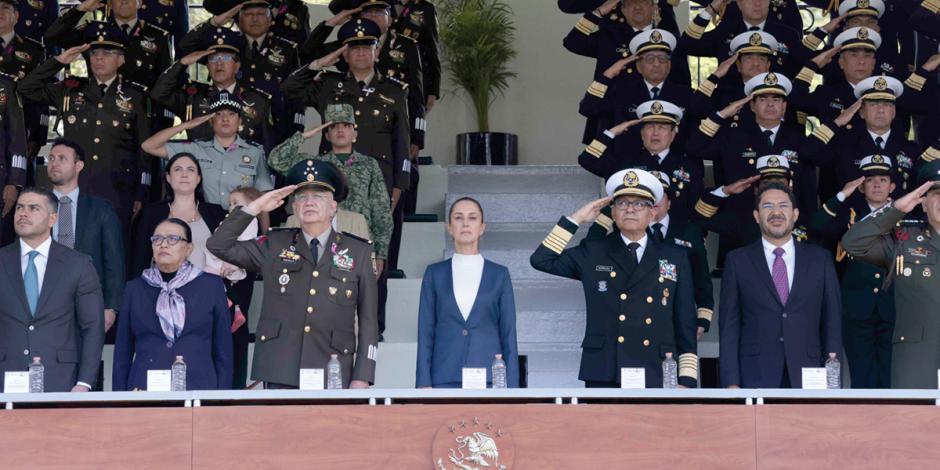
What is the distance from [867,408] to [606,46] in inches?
176

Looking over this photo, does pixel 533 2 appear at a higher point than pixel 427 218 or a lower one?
higher

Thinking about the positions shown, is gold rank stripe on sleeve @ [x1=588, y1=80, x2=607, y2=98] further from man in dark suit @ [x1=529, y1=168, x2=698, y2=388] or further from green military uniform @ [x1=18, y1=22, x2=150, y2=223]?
man in dark suit @ [x1=529, y1=168, x2=698, y2=388]

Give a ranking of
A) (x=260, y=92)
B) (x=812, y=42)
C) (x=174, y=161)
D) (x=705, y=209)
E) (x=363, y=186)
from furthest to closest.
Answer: (x=812, y=42) < (x=260, y=92) < (x=705, y=209) < (x=363, y=186) < (x=174, y=161)

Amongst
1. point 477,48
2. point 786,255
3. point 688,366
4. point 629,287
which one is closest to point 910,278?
point 786,255

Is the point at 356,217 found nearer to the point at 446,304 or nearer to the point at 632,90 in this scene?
the point at 446,304

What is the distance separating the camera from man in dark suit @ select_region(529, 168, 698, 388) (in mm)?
5520

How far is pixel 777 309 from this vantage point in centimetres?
553

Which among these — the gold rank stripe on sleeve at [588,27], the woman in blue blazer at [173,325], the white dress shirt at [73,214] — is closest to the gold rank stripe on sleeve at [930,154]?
the gold rank stripe on sleeve at [588,27]

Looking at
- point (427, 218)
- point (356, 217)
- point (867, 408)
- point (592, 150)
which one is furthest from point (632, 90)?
point (867, 408)

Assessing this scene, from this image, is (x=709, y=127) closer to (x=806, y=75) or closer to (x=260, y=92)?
(x=806, y=75)

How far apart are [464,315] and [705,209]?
7.18 feet

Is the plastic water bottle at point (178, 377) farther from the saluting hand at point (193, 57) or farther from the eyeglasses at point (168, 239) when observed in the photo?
the saluting hand at point (193, 57)

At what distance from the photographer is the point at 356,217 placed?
6547 mm

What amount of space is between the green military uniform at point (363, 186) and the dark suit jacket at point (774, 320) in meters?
1.74
